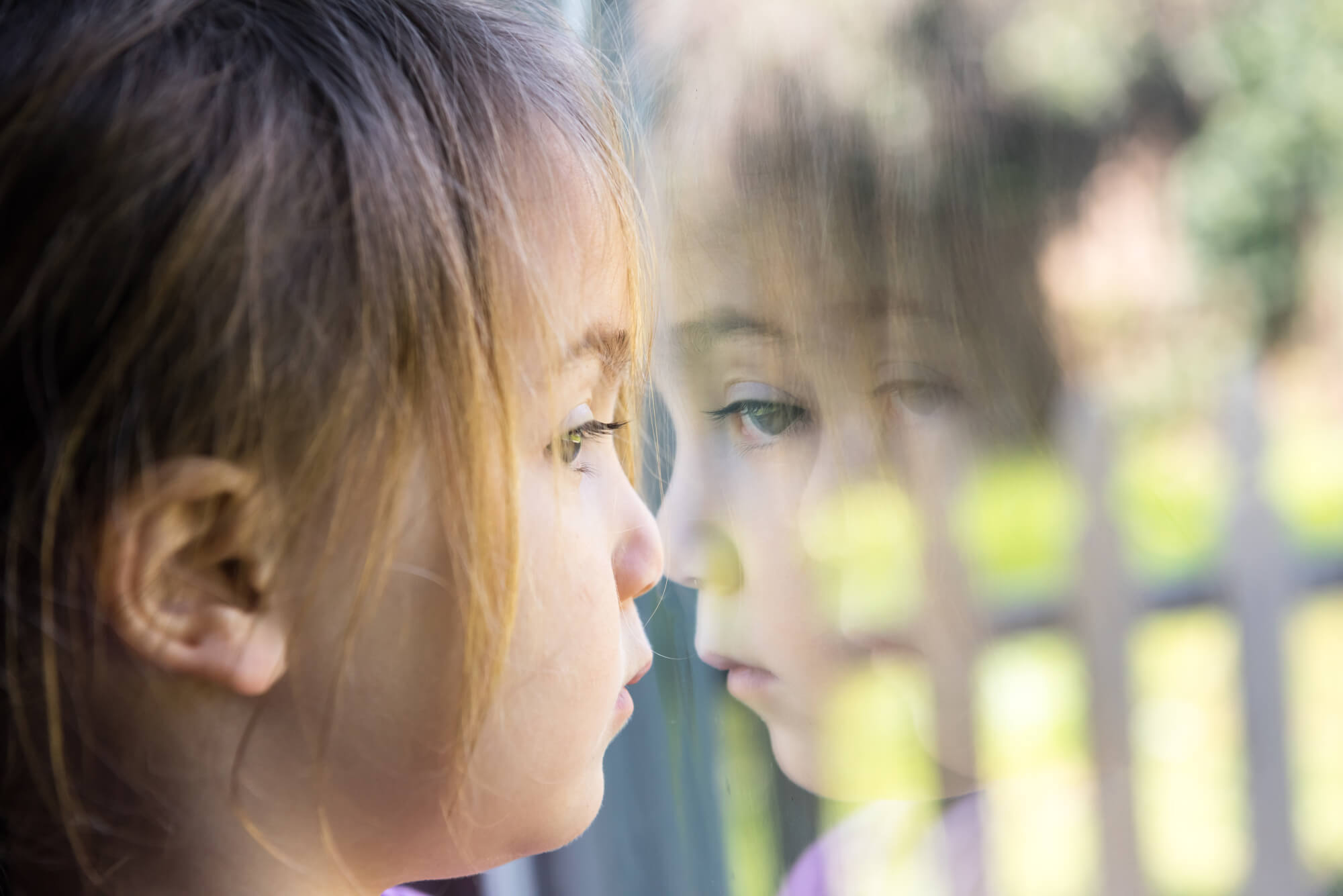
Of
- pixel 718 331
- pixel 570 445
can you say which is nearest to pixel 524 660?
pixel 570 445

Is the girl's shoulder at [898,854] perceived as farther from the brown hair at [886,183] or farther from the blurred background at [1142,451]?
the brown hair at [886,183]

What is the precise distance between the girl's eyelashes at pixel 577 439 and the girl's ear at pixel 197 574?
18cm

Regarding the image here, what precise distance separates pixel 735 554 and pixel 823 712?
0.43 ft

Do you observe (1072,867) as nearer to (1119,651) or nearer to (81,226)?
(1119,651)

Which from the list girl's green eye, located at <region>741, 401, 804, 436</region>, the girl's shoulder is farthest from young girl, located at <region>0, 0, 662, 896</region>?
the girl's shoulder

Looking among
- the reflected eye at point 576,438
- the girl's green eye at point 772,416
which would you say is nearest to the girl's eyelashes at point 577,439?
the reflected eye at point 576,438

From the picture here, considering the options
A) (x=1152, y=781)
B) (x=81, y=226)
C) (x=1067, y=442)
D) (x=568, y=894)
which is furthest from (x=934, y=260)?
(x=568, y=894)

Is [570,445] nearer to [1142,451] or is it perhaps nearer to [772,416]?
[772,416]

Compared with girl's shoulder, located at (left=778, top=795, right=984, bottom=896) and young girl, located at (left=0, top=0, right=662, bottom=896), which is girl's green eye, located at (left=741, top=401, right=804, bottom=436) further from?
girl's shoulder, located at (left=778, top=795, right=984, bottom=896)

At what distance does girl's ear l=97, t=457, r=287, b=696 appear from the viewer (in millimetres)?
550

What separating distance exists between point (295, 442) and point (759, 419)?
320 mm

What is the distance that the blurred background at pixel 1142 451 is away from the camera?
1.85ft

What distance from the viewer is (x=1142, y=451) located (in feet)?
2.01

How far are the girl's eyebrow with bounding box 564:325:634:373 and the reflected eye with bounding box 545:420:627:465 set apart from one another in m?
0.04
